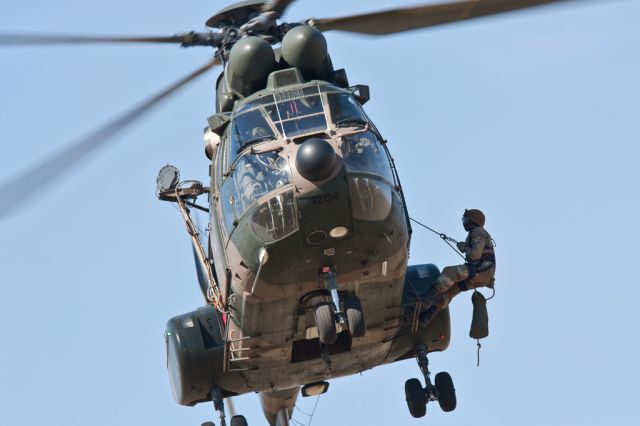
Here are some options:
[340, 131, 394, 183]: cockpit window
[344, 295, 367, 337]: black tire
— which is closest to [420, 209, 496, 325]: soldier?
[344, 295, 367, 337]: black tire

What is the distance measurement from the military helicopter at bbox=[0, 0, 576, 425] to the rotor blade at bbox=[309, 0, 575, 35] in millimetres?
21

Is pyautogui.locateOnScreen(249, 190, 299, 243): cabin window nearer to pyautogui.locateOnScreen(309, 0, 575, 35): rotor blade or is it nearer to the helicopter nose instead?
the helicopter nose

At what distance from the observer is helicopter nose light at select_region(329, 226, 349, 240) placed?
58.7ft

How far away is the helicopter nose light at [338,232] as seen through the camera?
58.7ft

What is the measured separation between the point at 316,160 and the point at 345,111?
5.94 ft

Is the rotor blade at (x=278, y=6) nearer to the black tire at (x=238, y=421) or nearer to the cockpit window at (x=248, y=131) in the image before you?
the cockpit window at (x=248, y=131)

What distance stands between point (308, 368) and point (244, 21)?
217 inches

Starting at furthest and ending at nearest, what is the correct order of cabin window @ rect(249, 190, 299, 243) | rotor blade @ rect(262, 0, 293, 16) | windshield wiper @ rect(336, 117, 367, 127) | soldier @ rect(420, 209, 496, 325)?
rotor blade @ rect(262, 0, 293, 16)
soldier @ rect(420, 209, 496, 325)
windshield wiper @ rect(336, 117, 367, 127)
cabin window @ rect(249, 190, 299, 243)

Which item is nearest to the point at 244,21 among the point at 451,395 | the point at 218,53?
the point at 218,53

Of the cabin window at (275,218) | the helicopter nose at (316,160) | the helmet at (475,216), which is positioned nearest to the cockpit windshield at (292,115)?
the helicopter nose at (316,160)

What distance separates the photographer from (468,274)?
20.8 m

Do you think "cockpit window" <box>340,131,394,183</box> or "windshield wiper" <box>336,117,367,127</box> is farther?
"windshield wiper" <box>336,117,367,127</box>

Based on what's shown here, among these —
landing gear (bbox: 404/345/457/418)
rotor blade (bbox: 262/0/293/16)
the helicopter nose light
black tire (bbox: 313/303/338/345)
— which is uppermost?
rotor blade (bbox: 262/0/293/16)

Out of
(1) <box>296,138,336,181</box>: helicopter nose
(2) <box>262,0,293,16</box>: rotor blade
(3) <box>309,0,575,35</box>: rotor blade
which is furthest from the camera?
(2) <box>262,0,293,16</box>: rotor blade
